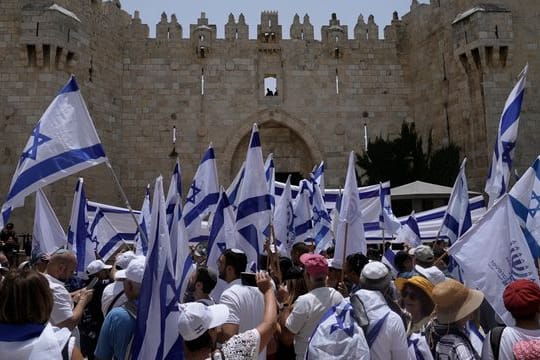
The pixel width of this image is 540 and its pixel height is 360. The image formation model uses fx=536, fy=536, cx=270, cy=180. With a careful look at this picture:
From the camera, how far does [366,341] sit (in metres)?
2.73

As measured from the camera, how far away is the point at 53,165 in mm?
4914

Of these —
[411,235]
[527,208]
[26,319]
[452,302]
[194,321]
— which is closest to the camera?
[26,319]

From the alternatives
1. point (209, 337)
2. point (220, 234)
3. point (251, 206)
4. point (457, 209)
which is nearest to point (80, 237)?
point (220, 234)

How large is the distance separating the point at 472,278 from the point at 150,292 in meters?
2.28

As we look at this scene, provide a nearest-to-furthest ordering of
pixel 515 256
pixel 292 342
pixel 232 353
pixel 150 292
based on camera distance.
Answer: pixel 232 353 → pixel 150 292 → pixel 292 342 → pixel 515 256

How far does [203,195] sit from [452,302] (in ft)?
16.5

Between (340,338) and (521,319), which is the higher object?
(521,319)

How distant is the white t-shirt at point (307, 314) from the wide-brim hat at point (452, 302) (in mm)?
751

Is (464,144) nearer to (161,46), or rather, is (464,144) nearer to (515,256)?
(161,46)

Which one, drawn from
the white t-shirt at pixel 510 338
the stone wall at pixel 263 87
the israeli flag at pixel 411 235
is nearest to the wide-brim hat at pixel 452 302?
the white t-shirt at pixel 510 338

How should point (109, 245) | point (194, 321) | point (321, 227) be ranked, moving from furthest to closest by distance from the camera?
point (109, 245), point (321, 227), point (194, 321)

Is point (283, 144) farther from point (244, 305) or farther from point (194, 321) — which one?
point (194, 321)

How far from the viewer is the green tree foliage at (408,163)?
15.3 m

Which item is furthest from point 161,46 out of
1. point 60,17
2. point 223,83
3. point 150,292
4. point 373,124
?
point 150,292
